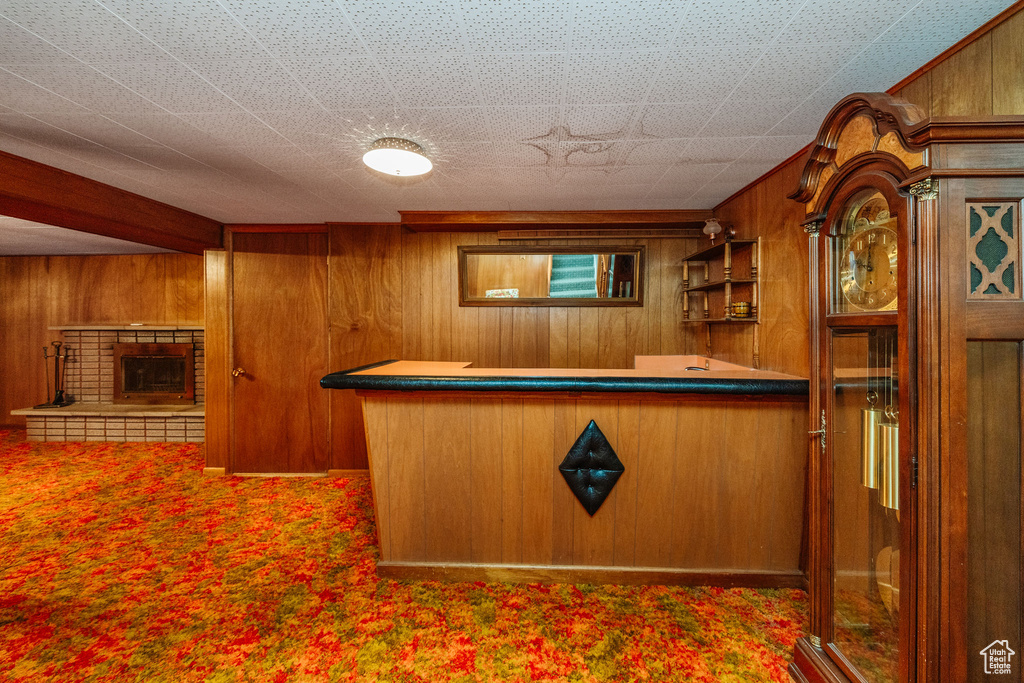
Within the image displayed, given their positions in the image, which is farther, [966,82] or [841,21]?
[966,82]

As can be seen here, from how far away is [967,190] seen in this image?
1028mm

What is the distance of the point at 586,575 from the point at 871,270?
6.03 feet

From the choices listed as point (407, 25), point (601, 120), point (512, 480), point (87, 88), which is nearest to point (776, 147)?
point (601, 120)

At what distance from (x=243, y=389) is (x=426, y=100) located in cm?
350

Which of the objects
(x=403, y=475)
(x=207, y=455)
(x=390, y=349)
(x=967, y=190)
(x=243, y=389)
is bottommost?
(x=207, y=455)

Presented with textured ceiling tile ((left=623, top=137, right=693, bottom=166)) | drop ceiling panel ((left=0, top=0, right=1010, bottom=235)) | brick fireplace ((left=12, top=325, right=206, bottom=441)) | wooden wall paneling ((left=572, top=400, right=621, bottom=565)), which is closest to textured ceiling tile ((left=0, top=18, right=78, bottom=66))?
drop ceiling panel ((left=0, top=0, right=1010, bottom=235))

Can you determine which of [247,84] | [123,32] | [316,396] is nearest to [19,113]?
[123,32]

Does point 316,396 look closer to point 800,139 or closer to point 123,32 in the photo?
point 123,32

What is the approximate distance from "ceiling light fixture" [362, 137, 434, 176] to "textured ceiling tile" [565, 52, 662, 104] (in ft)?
2.66

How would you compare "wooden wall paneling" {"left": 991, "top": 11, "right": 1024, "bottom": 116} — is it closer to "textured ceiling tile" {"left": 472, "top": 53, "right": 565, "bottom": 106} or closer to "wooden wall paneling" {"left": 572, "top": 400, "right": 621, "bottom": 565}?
"textured ceiling tile" {"left": 472, "top": 53, "right": 565, "bottom": 106}

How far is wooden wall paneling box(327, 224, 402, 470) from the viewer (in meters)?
3.88

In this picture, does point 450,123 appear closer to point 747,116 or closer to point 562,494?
point 747,116

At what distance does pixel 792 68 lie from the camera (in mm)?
1504

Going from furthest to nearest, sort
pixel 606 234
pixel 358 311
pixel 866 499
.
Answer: pixel 358 311, pixel 606 234, pixel 866 499
